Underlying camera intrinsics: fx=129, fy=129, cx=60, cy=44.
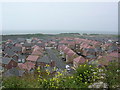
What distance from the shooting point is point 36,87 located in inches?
90.0

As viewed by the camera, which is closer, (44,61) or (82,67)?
(82,67)

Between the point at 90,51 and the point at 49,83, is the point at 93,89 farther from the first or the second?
the point at 90,51

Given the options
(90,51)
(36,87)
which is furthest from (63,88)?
(90,51)

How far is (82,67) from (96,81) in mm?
386

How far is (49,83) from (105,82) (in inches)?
40.1

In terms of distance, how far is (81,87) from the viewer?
2.20 metres

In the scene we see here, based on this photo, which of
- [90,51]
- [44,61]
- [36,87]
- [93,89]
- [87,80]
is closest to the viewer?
[93,89]

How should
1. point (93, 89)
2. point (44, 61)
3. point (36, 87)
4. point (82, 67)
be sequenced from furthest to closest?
point (44, 61)
point (82, 67)
point (36, 87)
point (93, 89)

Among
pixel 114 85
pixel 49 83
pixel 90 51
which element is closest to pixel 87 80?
pixel 114 85

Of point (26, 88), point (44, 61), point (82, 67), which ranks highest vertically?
point (82, 67)

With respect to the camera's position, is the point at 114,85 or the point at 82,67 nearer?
the point at 114,85

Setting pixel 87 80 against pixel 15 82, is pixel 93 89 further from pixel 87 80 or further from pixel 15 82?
pixel 15 82

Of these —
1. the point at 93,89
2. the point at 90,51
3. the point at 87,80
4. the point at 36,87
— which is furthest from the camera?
the point at 90,51

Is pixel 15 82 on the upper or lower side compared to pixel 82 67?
lower
